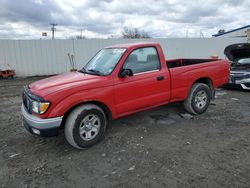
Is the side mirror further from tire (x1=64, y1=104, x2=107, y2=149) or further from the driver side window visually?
tire (x1=64, y1=104, x2=107, y2=149)

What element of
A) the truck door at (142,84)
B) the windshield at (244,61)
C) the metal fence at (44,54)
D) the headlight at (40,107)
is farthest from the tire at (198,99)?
the metal fence at (44,54)

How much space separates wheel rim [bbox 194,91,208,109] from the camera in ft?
18.4

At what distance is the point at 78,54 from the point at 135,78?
11046mm

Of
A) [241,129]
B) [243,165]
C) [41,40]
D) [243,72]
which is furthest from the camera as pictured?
[41,40]

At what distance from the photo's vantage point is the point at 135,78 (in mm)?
4359

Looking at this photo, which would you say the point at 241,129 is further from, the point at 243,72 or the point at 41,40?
the point at 41,40

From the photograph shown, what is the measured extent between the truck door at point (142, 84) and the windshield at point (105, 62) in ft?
0.74

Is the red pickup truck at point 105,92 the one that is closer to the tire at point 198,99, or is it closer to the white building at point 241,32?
the tire at point 198,99

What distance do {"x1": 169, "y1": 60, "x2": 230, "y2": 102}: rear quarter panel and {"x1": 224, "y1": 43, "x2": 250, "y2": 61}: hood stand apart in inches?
114

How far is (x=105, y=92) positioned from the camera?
4012 mm

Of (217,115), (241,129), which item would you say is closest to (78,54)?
(217,115)

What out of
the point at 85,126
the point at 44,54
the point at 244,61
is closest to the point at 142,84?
the point at 85,126

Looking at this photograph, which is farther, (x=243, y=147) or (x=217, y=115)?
(x=217, y=115)

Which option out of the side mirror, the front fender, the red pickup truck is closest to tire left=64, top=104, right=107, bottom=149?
the red pickup truck
